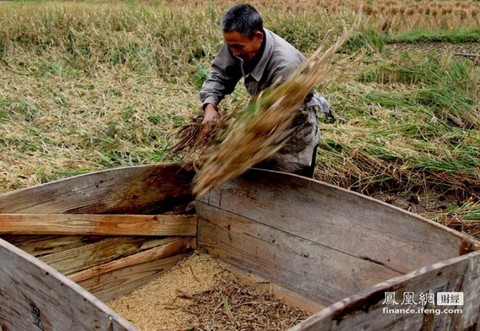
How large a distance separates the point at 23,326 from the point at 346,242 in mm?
1328

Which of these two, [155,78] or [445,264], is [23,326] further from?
[155,78]

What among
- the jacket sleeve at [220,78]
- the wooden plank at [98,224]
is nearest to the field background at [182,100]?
the jacket sleeve at [220,78]

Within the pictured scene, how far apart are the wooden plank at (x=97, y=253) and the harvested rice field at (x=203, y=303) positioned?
7.7 inches

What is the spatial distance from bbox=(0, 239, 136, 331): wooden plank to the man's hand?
126cm

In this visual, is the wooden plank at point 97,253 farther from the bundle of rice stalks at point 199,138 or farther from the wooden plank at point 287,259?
the bundle of rice stalks at point 199,138

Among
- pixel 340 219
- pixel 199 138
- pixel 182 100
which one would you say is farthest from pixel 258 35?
pixel 182 100

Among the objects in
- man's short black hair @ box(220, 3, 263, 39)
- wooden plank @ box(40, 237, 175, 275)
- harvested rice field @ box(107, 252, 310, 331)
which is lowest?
harvested rice field @ box(107, 252, 310, 331)

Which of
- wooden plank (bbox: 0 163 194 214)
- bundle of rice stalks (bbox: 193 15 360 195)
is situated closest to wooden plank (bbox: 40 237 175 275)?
wooden plank (bbox: 0 163 194 214)

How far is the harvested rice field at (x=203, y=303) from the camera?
285cm

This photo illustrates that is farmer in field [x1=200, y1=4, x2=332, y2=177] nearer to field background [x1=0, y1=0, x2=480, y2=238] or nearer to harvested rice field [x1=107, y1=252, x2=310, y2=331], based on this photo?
field background [x1=0, y1=0, x2=480, y2=238]

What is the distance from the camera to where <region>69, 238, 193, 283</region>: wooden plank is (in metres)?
2.95

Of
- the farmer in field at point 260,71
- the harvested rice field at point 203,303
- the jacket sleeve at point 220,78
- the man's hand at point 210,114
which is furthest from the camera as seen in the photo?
the jacket sleeve at point 220,78

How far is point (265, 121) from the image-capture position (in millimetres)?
2711

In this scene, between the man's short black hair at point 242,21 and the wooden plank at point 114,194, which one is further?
the man's short black hair at point 242,21
